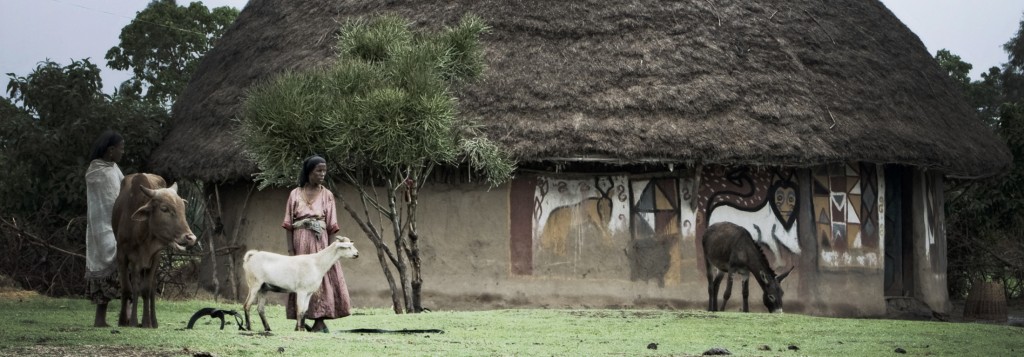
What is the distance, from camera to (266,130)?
→ 47.2 ft

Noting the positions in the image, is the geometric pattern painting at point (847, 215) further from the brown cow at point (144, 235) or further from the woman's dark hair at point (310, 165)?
the brown cow at point (144, 235)

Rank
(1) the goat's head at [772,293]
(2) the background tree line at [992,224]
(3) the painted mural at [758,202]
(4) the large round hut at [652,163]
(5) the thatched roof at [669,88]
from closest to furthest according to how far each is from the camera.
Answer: (1) the goat's head at [772,293]
(5) the thatched roof at [669,88]
(4) the large round hut at [652,163]
(3) the painted mural at [758,202]
(2) the background tree line at [992,224]

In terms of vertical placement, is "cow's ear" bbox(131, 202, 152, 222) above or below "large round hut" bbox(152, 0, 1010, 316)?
below

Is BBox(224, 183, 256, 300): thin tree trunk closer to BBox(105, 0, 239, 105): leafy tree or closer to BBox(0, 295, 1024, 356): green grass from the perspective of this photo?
Result: BBox(0, 295, 1024, 356): green grass

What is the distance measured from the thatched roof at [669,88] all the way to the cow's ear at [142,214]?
7558 mm

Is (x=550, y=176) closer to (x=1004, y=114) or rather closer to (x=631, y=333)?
(x=631, y=333)

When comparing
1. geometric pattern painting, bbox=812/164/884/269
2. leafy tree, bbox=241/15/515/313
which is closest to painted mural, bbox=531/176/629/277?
leafy tree, bbox=241/15/515/313

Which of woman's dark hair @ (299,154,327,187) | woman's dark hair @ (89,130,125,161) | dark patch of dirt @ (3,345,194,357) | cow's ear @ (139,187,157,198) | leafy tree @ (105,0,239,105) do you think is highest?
leafy tree @ (105,0,239,105)

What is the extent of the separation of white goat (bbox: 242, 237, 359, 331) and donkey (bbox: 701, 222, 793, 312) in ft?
21.8

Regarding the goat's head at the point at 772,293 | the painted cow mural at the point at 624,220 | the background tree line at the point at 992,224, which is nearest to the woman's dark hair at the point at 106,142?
the painted cow mural at the point at 624,220

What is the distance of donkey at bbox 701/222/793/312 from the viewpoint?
15.3 m

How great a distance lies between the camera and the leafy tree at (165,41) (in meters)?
32.9

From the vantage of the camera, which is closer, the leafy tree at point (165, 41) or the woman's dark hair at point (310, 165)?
the woman's dark hair at point (310, 165)

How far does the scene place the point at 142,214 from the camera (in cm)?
964
